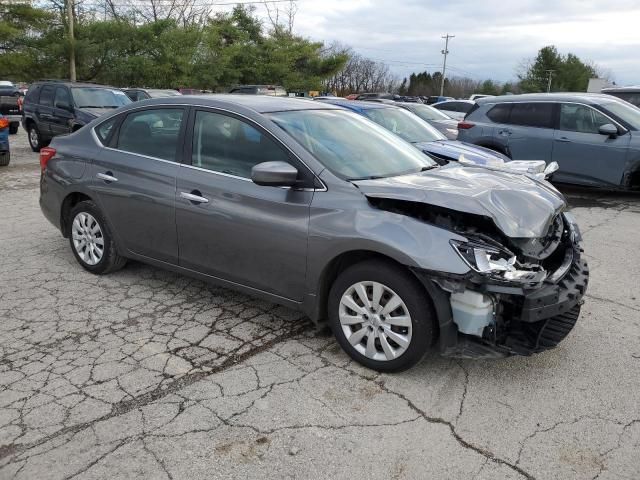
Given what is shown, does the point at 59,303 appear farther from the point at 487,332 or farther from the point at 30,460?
the point at 487,332

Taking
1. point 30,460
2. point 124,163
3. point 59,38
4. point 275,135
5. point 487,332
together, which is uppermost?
point 59,38

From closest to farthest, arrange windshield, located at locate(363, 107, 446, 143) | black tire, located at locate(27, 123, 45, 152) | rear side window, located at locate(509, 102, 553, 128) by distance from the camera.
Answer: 1. windshield, located at locate(363, 107, 446, 143)
2. rear side window, located at locate(509, 102, 553, 128)
3. black tire, located at locate(27, 123, 45, 152)

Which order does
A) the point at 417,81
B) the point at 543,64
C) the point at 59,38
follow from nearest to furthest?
1. the point at 59,38
2. the point at 543,64
3. the point at 417,81

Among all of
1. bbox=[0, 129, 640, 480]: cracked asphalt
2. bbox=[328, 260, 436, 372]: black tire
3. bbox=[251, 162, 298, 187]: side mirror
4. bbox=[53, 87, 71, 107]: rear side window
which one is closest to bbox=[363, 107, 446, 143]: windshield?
bbox=[0, 129, 640, 480]: cracked asphalt

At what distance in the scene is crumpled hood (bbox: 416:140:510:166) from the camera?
274 inches

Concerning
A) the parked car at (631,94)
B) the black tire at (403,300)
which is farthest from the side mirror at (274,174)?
the parked car at (631,94)

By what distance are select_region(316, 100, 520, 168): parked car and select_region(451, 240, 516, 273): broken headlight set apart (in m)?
4.07

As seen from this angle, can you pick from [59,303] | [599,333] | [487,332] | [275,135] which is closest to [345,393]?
[487,332]

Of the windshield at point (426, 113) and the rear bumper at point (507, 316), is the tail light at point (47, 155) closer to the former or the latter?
the rear bumper at point (507, 316)

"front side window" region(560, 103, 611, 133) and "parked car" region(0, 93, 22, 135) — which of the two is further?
"parked car" region(0, 93, 22, 135)

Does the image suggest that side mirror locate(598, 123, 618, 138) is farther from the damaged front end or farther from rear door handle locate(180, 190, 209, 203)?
rear door handle locate(180, 190, 209, 203)

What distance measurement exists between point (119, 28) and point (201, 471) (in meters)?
32.6

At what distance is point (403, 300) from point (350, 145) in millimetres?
1379

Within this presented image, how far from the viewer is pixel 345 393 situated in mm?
3129
